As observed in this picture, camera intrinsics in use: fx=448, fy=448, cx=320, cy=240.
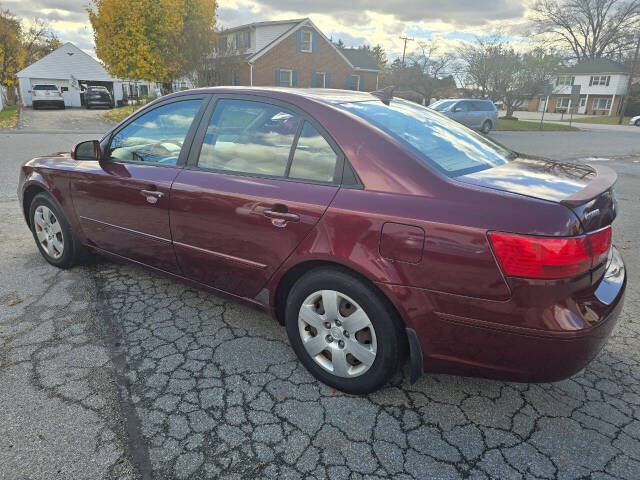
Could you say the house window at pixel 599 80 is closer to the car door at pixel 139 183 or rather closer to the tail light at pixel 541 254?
the car door at pixel 139 183

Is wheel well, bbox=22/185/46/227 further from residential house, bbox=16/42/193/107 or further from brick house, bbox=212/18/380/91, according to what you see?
residential house, bbox=16/42/193/107

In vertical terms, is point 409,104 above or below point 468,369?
above

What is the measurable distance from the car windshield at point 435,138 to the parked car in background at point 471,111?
60.5 ft

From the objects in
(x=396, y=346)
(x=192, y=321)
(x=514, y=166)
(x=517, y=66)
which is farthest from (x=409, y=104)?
(x=517, y=66)

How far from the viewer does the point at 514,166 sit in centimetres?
255

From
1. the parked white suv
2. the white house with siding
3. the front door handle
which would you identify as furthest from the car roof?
the white house with siding

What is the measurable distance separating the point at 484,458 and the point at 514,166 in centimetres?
155

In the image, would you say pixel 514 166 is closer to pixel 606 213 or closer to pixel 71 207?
pixel 606 213

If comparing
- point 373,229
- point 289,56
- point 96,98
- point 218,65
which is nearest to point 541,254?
point 373,229

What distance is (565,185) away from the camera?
2143mm

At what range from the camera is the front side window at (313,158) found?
2.35m

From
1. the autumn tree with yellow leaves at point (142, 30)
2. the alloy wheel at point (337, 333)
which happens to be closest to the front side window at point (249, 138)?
the alloy wheel at point (337, 333)

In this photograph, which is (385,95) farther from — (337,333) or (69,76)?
(69,76)

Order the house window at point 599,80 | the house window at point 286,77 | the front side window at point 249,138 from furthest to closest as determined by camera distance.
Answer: the house window at point 599,80 → the house window at point 286,77 → the front side window at point 249,138
